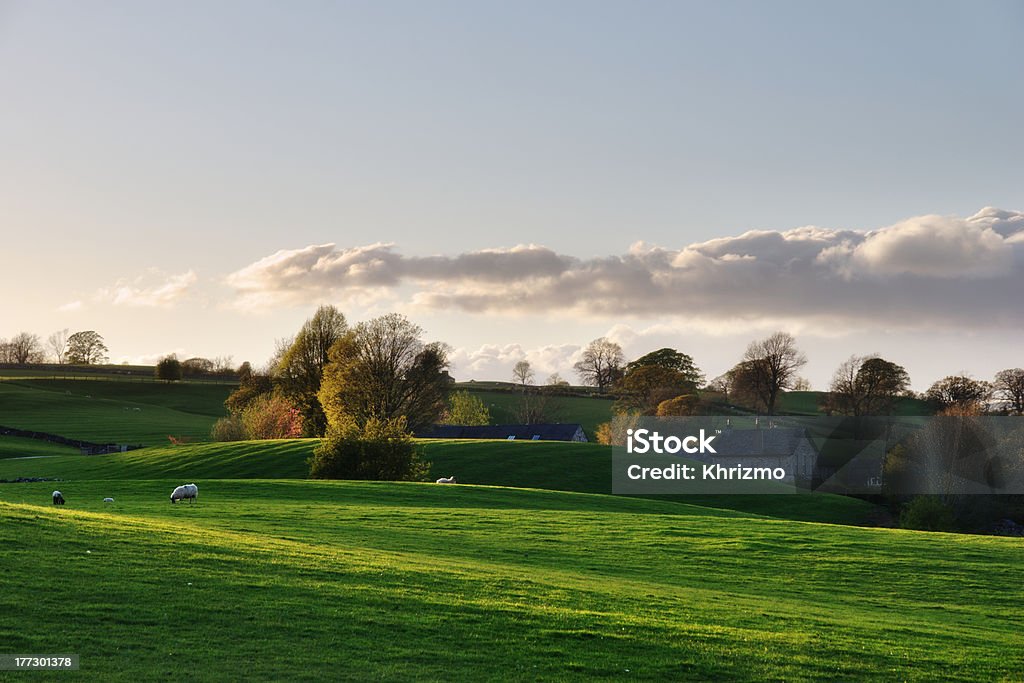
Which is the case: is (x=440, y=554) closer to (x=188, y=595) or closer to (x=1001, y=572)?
(x=188, y=595)

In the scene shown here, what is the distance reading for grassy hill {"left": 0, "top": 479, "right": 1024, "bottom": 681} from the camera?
16406 mm

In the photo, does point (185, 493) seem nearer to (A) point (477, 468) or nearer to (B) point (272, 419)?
(A) point (477, 468)

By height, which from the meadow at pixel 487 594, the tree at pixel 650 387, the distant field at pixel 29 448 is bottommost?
the distant field at pixel 29 448

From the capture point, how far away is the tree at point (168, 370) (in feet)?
616

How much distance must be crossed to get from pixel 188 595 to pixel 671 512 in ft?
119

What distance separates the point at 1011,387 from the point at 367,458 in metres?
104

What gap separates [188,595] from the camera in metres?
18.8

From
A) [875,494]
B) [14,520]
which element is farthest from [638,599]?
[875,494]

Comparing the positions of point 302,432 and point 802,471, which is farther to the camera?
point 302,432

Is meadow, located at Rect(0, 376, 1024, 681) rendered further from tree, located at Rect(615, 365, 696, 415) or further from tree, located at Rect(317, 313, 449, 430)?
tree, located at Rect(615, 365, 696, 415)

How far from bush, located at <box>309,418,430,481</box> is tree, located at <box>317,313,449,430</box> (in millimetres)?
29840

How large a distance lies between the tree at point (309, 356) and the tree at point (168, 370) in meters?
85.4

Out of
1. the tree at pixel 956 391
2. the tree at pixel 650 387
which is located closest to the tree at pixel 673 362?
the tree at pixel 650 387

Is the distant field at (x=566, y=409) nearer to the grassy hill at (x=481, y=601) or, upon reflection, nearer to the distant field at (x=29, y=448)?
the distant field at (x=29, y=448)
